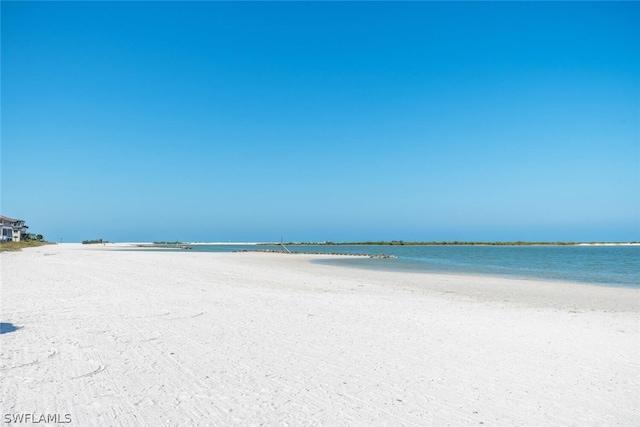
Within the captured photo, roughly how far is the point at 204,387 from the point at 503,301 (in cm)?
1179

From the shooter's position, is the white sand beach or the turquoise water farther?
the turquoise water

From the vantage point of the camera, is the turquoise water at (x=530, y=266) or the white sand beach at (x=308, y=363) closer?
the white sand beach at (x=308, y=363)

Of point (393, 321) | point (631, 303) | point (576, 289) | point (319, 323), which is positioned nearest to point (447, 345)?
point (393, 321)

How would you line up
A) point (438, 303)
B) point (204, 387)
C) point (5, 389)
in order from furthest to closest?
1. point (438, 303)
2. point (204, 387)
3. point (5, 389)

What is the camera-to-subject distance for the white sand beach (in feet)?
14.4

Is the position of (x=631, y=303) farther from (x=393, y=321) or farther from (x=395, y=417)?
(x=395, y=417)

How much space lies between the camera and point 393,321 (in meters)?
9.27

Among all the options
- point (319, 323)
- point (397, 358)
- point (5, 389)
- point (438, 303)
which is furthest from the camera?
point (438, 303)

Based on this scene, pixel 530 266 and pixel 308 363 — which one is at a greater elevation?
pixel 530 266

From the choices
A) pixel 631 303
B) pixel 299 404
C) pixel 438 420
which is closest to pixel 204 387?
pixel 299 404

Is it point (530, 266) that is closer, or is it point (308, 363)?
point (308, 363)

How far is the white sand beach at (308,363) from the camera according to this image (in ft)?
14.4

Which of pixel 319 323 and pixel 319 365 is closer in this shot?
pixel 319 365

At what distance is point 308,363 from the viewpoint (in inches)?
236
